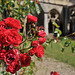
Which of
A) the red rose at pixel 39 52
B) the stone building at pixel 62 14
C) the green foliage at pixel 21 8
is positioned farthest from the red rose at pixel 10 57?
the stone building at pixel 62 14

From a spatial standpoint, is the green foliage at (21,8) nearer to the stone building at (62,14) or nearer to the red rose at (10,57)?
the red rose at (10,57)

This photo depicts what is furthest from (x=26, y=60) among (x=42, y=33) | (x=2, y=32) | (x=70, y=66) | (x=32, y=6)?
(x=70, y=66)

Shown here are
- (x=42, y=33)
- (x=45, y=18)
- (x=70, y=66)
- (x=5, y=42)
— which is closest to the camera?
(x=5, y=42)

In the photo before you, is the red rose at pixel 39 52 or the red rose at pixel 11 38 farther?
the red rose at pixel 39 52

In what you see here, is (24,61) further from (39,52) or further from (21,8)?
(21,8)

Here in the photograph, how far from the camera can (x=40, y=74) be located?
3369 millimetres

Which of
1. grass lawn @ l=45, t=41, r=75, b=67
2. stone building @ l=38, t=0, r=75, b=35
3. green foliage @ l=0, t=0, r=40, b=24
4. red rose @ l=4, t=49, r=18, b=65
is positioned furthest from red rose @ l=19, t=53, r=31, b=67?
stone building @ l=38, t=0, r=75, b=35

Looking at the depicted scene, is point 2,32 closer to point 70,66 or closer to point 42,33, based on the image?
point 42,33

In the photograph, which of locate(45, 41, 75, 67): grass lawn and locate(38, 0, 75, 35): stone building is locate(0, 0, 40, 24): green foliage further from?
locate(38, 0, 75, 35): stone building

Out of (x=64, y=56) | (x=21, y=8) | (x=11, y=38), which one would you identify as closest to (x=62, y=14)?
(x=64, y=56)

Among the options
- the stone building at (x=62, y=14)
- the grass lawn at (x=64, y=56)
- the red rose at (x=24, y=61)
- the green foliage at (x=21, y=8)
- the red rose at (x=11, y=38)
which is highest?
the stone building at (x=62, y=14)

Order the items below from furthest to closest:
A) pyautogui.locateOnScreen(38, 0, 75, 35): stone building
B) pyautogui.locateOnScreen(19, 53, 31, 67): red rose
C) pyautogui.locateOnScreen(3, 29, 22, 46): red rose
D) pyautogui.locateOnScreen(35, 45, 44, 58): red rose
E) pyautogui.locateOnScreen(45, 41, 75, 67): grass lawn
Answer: pyautogui.locateOnScreen(38, 0, 75, 35): stone building
pyautogui.locateOnScreen(45, 41, 75, 67): grass lawn
pyautogui.locateOnScreen(35, 45, 44, 58): red rose
pyautogui.locateOnScreen(19, 53, 31, 67): red rose
pyautogui.locateOnScreen(3, 29, 22, 46): red rose

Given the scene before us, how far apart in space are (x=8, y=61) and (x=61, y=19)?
15.6m

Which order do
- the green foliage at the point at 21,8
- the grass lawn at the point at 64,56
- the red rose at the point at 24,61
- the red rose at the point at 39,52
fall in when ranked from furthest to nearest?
the grass lawn at the point at 64,56
the green foliage at the point at 21,8
the red rose at the point at 39,52
the red rose at the point at 24,61
